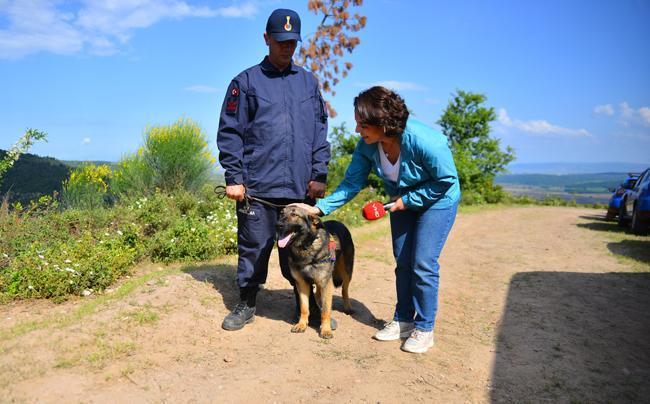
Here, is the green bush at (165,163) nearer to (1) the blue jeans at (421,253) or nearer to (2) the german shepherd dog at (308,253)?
(2) the german shepherd dog at (308,253)

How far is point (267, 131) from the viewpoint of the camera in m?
4.48

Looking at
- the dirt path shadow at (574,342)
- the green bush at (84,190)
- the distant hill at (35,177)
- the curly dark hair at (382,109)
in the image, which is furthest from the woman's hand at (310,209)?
the distant hill at (35,177)

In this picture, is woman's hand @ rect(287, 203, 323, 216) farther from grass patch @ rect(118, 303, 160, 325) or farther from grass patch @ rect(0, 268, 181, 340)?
grass patch @ rect(0, 268, 181, 340)

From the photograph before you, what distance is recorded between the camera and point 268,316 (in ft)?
17.3

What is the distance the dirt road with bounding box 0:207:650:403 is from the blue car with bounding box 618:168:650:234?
15.5 feet

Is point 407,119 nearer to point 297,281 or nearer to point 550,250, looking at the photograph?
point 297,281

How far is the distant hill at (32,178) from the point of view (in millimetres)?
9117

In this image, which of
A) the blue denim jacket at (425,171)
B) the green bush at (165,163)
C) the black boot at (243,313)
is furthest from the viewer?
the green bush at (165,163)

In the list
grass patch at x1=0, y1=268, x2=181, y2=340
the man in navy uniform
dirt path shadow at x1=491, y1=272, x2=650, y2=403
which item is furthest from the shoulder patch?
dirt path shadow at x1=491, y1=272, x2=650, y2=403

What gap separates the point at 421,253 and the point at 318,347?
1272 mm

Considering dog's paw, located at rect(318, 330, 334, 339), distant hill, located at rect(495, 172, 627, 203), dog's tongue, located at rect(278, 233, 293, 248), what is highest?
dog's tongue, located at rect(278, 233, 293, 248)

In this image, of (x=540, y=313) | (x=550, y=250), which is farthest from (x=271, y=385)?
(x=550, y=250)

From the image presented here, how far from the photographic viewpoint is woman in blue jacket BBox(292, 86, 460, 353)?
13.0ft

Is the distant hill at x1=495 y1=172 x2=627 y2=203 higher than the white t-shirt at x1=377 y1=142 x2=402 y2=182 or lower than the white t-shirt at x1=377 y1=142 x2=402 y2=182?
lower
